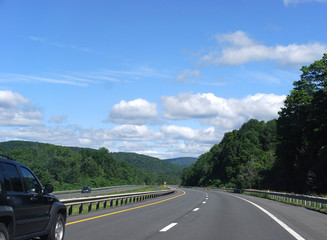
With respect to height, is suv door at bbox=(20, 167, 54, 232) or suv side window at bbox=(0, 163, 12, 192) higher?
suv side window at bbox=(0, 163, 12, 192)

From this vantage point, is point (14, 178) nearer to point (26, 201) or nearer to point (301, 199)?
point (26, 201)

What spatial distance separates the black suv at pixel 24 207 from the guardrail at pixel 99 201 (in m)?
7.12

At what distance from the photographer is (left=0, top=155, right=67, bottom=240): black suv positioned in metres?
6.37

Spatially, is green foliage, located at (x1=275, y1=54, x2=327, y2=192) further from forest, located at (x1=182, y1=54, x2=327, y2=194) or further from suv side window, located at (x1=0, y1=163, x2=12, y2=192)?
suv side window, located at (x1=0, y1=163, x2=12, y2=192)

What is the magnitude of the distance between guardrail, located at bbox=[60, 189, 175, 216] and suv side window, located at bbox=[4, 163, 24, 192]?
839 cm

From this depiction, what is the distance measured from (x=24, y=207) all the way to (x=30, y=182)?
87 centimetres

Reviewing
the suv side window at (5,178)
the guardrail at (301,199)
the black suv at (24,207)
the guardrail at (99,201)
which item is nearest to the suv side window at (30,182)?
the black suv at (24,207)

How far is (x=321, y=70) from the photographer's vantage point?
50.2 metres

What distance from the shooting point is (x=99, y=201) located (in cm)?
2078

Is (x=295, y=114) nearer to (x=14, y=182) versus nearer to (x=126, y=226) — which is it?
(x=126, y=226)

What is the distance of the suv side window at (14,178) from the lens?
686cm

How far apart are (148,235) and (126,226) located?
89.9 inches

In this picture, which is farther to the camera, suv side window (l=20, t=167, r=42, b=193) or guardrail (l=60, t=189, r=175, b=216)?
guardrail (l=60, t=189, r=175, b=216)

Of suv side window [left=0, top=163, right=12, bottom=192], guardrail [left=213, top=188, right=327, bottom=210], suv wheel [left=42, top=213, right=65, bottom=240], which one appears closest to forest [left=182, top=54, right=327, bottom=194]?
guardrail [left=213, top=188, right=327, bottom=210]
